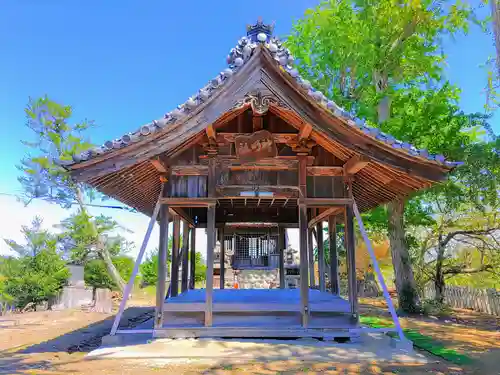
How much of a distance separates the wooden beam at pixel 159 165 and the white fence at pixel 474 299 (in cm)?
1504

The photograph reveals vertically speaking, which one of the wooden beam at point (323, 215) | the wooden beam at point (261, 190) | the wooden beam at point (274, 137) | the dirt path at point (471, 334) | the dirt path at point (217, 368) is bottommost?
the dirt path at point (471, 334)

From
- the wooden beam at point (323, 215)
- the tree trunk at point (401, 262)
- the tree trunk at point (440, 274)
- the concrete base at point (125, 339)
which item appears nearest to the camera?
the concrete base at point (125, 339)

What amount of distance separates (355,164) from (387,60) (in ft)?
33.5

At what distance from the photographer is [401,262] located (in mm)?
15211

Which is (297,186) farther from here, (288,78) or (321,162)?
(288,78)

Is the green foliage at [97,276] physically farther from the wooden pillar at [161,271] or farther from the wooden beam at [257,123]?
the wooden beam at [257,123]

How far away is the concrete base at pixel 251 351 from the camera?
5645 millimetres

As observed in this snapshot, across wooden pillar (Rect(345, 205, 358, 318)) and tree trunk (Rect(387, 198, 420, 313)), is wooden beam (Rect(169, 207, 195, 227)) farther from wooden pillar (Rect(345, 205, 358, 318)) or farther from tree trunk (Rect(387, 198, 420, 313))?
tree trunk (Rect(387, 198, 420, 313))

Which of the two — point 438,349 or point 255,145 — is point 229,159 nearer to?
point 255,145

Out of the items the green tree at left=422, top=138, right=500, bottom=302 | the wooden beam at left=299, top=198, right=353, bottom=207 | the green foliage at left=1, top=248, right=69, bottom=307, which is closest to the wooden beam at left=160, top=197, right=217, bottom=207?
the wooden beam at left=299, top=198, right=353, bottom=207

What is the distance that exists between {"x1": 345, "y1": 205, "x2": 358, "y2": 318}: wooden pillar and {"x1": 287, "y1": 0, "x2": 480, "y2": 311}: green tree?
7.41m

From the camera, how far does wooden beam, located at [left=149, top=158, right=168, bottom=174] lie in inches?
258

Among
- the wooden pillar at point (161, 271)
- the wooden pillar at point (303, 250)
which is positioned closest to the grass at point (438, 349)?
the wooden pillar at point (303, 250)

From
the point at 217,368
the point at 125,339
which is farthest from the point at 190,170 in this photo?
the point at 217,368
